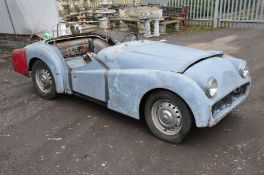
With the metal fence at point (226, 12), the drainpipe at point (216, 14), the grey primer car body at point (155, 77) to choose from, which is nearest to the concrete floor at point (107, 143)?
the grey primer car body at point (155, 77)

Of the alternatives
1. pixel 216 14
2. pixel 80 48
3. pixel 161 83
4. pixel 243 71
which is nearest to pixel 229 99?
→ pixel 243 71

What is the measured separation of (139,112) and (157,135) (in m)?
0.38

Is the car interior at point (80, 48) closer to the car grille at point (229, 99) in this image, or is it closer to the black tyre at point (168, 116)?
the black tyre at point (168, 116)

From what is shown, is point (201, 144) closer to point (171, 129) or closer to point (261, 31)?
point (171, 129)

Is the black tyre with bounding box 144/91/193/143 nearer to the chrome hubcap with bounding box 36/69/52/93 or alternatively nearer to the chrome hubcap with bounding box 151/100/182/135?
the chrome hubcap with bounding box 151/100/182/135

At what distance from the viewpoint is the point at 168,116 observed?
366cm

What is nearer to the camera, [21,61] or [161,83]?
[161,83]

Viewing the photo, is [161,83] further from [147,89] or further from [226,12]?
[226,12]

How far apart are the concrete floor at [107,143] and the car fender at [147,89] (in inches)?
16.8

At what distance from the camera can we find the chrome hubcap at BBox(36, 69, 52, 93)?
5117mm

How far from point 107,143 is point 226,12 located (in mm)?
10355

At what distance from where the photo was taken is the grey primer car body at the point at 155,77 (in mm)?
3352

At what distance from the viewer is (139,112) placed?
390 cm

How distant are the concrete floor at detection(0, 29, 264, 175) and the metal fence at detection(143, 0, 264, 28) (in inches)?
296
